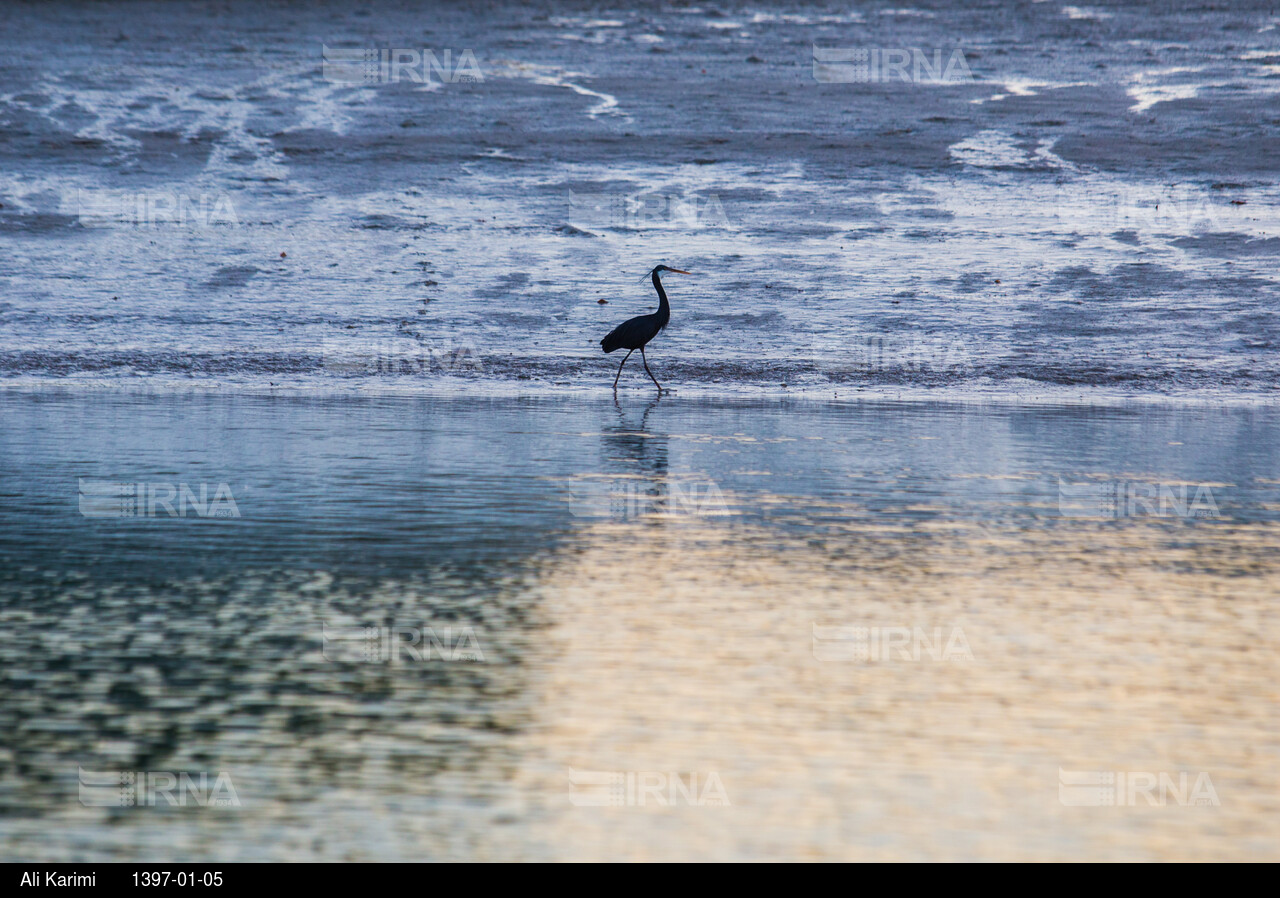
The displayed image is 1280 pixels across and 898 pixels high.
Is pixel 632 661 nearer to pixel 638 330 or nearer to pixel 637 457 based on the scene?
pixel 637 457

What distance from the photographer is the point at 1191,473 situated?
1137 cm

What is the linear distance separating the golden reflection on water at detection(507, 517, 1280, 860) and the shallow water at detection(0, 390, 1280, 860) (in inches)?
0.7

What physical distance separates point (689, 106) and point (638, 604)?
3144cm

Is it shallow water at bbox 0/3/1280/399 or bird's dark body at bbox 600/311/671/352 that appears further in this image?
shallow water at bbox 0/3/1280/399

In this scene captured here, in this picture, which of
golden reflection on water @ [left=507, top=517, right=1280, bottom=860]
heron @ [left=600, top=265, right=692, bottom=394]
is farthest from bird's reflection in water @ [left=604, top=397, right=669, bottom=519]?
heron @ [left=600, top=265, right=692, bottom=394]

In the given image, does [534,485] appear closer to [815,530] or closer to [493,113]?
[815,530]

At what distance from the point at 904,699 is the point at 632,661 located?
1.00 meters

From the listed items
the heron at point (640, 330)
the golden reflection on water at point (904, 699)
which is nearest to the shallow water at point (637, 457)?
the golden reflection on water at point (904, 699)

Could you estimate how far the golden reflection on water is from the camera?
3.93 m

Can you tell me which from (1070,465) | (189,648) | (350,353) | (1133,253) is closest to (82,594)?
(189,648)

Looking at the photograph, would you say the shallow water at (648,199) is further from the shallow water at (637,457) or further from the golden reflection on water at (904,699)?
the golden reflection on water at (904,699)

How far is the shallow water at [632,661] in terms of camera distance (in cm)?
396

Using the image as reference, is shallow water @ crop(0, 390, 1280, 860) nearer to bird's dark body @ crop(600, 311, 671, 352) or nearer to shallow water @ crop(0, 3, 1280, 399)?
bird's dark body @ crop(600, 311, 671, 352)

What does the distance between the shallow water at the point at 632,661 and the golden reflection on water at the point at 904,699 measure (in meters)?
0.02
